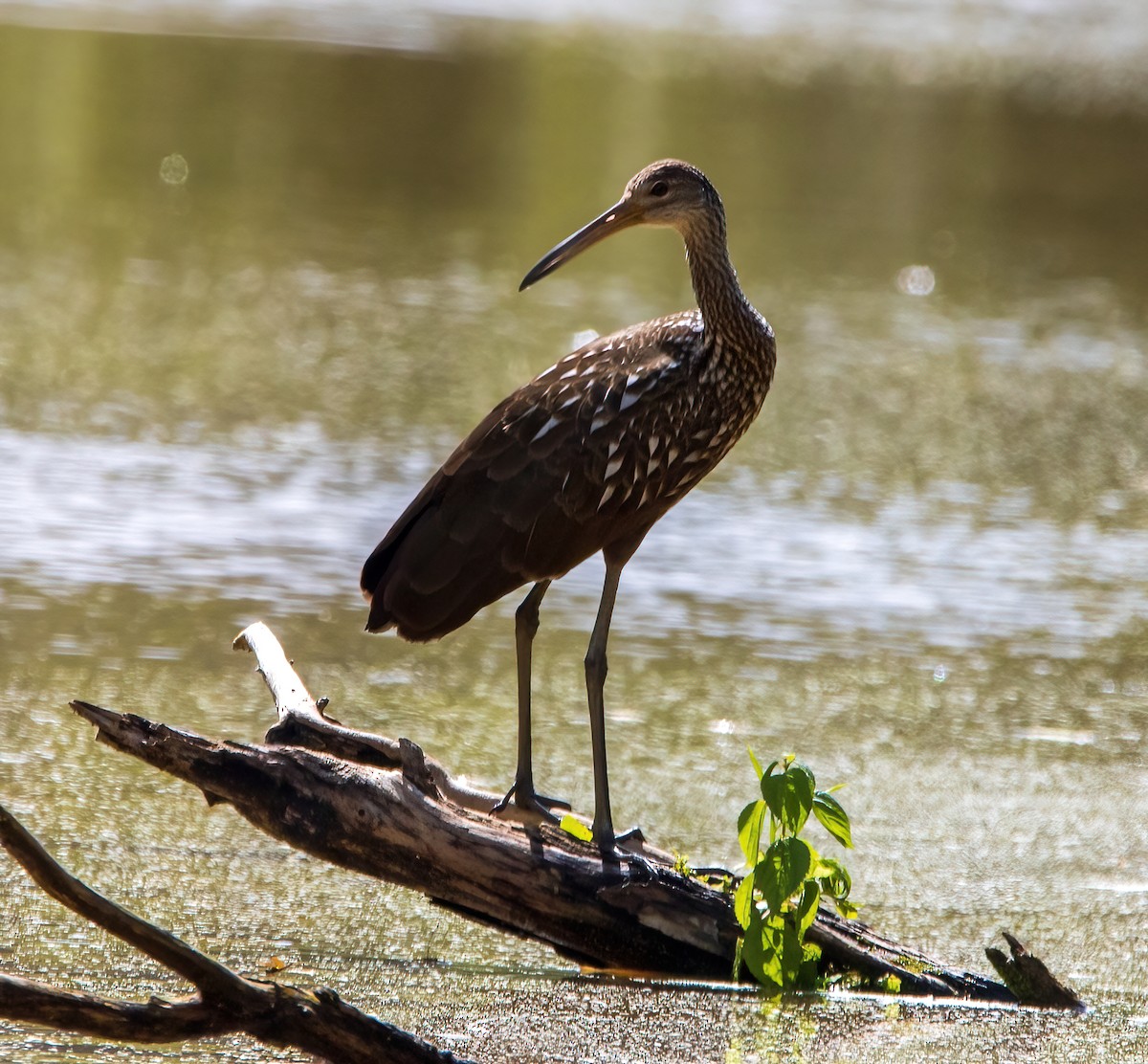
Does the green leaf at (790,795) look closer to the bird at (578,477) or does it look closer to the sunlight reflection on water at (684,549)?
the bird at (578,477)

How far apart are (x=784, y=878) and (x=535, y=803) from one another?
2.43 feet

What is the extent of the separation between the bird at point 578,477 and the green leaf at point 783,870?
41 centimetres

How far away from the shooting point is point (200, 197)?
37.2 feet

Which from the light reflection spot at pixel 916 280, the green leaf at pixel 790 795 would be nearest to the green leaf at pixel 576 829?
the green leaf at pixel 790 795

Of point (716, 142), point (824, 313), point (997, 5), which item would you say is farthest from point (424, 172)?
point (997, 5)

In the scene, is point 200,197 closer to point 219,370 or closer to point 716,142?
point 219,370

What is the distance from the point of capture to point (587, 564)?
21.8 feet

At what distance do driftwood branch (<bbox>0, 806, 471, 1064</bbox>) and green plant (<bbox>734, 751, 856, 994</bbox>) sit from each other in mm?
840

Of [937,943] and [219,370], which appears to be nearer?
[937,943]

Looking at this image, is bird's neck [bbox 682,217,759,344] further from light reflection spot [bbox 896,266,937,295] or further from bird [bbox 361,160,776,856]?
light reflection spot [bbox 896,266,937,295]

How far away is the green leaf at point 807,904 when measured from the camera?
3615 mm

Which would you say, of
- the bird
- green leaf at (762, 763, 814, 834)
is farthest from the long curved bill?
green leaf at (762, 763, 814, 834)

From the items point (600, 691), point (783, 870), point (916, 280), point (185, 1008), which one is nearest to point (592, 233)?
point (600, 691)

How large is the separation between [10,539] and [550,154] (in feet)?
26.5
